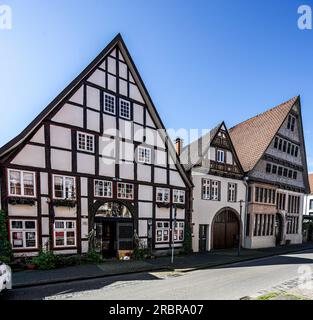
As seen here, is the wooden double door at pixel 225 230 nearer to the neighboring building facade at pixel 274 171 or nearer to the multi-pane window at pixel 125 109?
the neighboring building facade at pixel 274 171

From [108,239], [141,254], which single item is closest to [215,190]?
[141,254]

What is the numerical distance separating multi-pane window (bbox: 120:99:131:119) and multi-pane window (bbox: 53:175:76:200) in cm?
541

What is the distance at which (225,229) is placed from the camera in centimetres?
2108

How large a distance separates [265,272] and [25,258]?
12.4m

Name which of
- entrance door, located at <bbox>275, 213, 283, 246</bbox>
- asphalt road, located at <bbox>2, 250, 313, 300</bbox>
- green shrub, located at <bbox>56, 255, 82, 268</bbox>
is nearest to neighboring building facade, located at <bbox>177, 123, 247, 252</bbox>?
asphalt road, located at <bbox>2, 250, 313, 300</bbox>

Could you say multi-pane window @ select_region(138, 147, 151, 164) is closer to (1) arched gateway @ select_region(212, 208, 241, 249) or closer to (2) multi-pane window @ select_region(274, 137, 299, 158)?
(1) arched gateway @ select_region(212, 208, 241, 249)

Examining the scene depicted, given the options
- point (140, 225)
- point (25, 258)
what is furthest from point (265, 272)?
point (25, 258)

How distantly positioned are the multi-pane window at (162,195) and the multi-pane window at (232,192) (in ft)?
23.4

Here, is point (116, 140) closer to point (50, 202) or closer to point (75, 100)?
point (75, 100)

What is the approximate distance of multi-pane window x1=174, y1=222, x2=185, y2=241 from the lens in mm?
17469

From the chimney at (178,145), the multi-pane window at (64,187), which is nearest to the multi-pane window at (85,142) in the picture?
the multi-pane window at (64,187)

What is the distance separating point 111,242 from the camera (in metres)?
15.7
